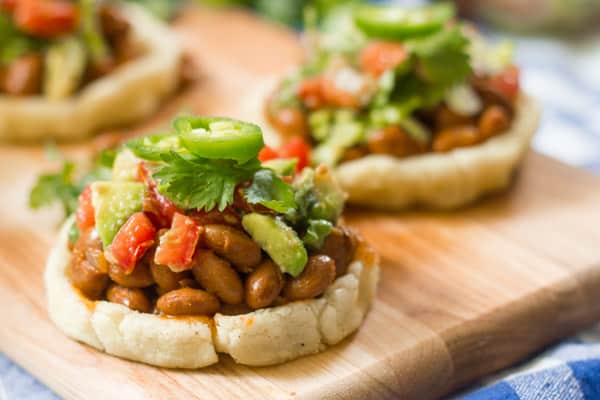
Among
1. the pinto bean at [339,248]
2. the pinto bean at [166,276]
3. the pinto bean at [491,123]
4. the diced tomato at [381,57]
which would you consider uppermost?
the diced tomato at [381,57]

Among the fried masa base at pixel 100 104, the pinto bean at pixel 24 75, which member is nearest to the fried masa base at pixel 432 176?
the fried masa base at pixel 100 104

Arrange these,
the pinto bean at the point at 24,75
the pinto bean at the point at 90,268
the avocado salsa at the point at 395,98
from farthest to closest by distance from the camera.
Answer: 1. the pinto bean at the point at 24,75
2. the avocado salsa at the point at 395,98
3. the pinto bean at the point at 90,268

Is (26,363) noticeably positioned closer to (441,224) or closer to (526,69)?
(441,224)

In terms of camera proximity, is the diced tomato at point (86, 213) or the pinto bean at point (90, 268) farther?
the diced tomato at point (86, 213)

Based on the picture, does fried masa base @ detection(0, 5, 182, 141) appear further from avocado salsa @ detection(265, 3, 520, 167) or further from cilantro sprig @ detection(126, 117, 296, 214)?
cilantro sprig @ detection(126, 117, 296, 214)

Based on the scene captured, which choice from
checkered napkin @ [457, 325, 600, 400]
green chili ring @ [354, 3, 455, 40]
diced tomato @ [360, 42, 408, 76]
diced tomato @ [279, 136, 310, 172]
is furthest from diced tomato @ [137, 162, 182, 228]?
green chili ring @ [354, 3, 455, 40]

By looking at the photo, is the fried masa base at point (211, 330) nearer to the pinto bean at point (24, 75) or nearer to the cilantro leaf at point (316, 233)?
the cilantro leaf at point (316, 233)
